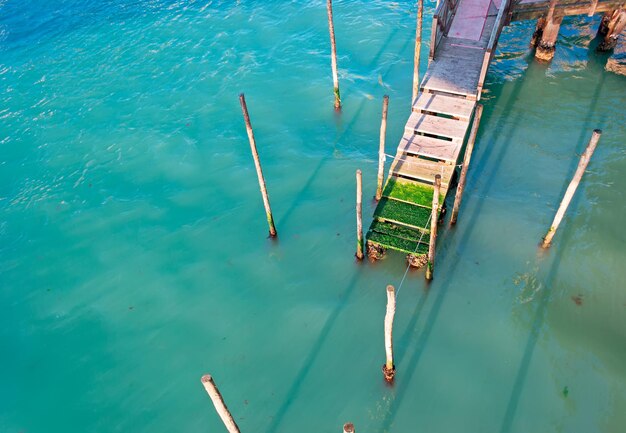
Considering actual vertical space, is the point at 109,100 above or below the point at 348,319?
above

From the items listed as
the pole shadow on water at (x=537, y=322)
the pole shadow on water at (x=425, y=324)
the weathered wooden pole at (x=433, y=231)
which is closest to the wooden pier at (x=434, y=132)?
the weathered wooden pole at (x=433, y=231)

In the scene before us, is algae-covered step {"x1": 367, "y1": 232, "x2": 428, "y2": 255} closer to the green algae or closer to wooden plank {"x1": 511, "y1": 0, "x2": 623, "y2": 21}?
the green algae

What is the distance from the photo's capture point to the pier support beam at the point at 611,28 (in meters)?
17.0

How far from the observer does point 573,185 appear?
1011 centimetres

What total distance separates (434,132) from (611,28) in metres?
10.8

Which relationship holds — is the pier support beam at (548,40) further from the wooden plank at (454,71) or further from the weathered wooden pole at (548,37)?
the wooden plank at (454,71)

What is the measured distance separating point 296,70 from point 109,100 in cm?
760

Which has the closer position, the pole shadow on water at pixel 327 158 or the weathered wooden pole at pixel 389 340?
the weathered wooden pole at pixel 389 340

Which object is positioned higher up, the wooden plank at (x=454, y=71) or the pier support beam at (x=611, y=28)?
the wooden plank at (x=454, y=71)

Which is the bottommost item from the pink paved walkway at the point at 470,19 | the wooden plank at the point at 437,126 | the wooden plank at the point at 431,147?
the wooden plank at the point at 431,147

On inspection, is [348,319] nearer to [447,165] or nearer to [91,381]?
[447,165]

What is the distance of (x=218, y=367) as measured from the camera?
10.1 metres

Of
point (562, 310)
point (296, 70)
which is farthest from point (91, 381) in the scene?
point (296, 70)

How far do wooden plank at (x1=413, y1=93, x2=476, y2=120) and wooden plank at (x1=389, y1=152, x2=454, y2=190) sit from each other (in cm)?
147
